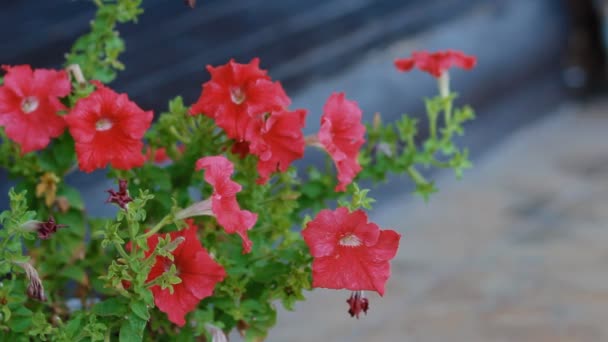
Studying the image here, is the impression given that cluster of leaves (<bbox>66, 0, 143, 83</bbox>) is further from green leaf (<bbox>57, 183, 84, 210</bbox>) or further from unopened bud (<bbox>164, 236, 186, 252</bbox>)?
unopened bud (<bbox>164, 236, 186, 252</bbox>)

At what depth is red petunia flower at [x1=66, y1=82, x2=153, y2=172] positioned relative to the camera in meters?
1.26

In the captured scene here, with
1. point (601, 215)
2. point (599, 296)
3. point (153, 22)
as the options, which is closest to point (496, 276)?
point (599, 296)

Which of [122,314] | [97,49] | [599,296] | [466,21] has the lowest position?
[122,314]

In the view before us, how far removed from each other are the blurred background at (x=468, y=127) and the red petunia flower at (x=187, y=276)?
1.34m

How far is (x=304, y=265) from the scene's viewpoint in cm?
135

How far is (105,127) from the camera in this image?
50.5 inches

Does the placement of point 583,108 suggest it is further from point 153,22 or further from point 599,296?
point 153,22

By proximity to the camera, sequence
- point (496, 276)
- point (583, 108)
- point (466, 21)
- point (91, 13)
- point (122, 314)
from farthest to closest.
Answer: point (583, 108) < point (466, 21) < point (496, 276) < point (91, 13) < point (122, 314)

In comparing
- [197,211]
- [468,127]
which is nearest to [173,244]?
[197,211]

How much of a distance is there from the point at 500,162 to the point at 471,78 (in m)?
0.41

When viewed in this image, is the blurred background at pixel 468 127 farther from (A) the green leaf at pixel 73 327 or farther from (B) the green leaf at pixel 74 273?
(A) the green leaf at pixel 73 327

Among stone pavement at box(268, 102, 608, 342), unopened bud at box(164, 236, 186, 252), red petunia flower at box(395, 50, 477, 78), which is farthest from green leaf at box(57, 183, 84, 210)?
stone pavement at box(268, 102, 608, 342)

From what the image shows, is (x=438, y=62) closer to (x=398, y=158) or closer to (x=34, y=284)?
(x=398, y=158)

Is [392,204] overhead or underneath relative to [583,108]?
underneath
